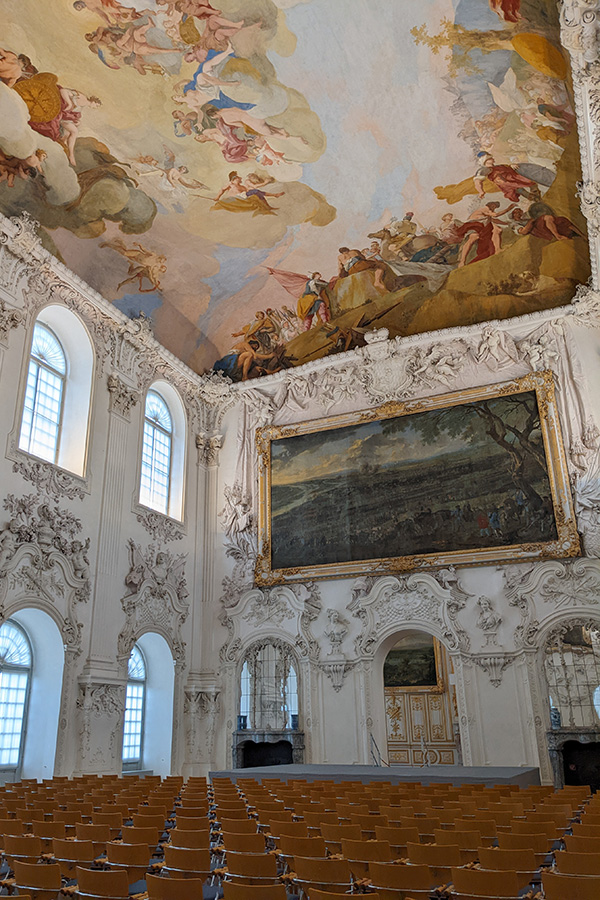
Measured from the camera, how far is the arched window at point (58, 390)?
1532cm

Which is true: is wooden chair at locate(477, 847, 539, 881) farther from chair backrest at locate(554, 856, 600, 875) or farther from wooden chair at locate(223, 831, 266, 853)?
wooden chair at locate(223, 831, 266, 853)

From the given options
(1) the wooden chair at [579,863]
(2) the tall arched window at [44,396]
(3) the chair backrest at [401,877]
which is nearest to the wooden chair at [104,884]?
(3) the chair backrest at [401,877]

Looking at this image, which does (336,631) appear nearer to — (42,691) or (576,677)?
(576,677)

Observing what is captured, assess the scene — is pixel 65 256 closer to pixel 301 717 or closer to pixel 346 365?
pixel 346 365

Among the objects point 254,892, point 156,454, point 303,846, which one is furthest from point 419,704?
point 254,892

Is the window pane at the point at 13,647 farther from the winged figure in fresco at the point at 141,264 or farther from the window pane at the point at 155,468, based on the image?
the winged figure in fresco at the point at 141,264

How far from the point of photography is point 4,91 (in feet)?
44.7

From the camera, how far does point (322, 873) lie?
4.71 m

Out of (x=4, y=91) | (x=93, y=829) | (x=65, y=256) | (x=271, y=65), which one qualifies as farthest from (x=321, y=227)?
(x=93, y=829)

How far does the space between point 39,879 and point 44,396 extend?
12.5m

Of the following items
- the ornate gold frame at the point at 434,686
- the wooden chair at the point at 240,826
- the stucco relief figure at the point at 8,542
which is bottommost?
the wooden chair at the point at 240,826

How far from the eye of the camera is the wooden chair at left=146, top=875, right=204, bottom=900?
13.7 ft

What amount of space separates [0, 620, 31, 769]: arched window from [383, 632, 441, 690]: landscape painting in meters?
12.5

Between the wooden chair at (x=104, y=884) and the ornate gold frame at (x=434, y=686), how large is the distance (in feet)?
63.6
